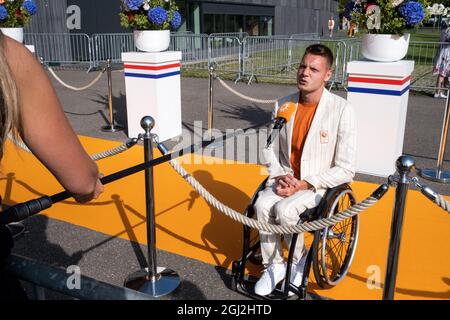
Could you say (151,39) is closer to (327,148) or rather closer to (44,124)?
(327,148)

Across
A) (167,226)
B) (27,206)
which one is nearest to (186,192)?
(167,226)

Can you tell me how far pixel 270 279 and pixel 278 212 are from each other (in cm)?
50

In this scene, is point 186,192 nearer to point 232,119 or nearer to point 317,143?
point 317,143

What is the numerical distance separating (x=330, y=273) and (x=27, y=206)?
2444 mm

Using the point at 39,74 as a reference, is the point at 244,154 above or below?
below

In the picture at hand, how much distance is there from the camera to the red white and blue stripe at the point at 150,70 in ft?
22.5

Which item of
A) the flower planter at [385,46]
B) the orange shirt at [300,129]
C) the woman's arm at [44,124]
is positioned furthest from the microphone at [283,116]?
the flower planter at [385,46]

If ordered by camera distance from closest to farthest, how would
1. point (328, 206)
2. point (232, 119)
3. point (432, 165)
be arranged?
1. point (328, 206)
2. point (432, 165)
3. point (232, 119)

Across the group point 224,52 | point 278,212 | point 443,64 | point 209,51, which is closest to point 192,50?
point 224,52

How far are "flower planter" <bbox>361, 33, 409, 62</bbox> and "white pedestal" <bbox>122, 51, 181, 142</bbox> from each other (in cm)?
297

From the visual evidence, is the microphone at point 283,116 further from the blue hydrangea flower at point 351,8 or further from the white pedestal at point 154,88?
the white pedestal at point 154,88

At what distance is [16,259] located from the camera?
136 cm

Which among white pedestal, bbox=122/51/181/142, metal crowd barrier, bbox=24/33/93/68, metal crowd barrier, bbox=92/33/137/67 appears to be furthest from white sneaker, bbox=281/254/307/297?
metal crowd barrier, bbox=92/33/137/67
